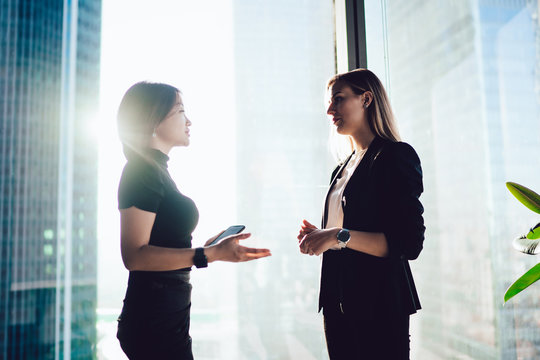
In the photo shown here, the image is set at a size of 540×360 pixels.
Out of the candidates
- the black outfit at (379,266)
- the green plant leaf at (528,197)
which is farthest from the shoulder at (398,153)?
the green plant leaf at (528,197)

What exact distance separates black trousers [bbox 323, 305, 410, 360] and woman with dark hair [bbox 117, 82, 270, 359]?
35 centimetres

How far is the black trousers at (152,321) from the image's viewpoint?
91 cm

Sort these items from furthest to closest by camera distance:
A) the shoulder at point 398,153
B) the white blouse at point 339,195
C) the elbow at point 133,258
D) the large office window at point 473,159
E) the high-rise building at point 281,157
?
the high-rise building at point 281,157 < the large office window at point 473,159 < the white blouse at point 339,195 < the shoulder at point 398,153 < the elbow at point 133,258

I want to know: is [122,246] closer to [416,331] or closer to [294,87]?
[294,87]

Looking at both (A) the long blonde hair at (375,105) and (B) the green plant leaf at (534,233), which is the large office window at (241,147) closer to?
(A) the long blonde hair at (375,105)

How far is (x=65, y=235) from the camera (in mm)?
1900

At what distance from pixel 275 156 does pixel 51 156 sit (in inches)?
51.6

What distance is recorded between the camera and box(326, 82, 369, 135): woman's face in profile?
1202 millimetres

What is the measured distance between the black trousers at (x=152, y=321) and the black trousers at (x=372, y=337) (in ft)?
1.58

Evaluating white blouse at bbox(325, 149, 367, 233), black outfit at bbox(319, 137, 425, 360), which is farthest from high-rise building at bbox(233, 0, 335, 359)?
black outfit at bbox(319, 137, 425, 360)

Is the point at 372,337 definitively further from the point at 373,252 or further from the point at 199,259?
the point at 199,259

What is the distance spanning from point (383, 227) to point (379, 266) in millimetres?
122

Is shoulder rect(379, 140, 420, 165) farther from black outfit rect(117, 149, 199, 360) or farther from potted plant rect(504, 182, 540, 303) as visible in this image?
black outfit rect(117, 149, 199, 360)

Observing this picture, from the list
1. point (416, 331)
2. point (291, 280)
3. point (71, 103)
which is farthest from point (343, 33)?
point (416, 331)
